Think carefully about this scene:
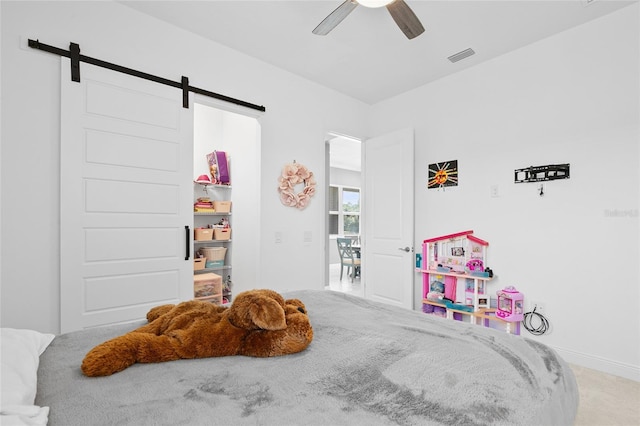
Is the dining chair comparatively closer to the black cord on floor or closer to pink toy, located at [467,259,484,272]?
pink toy, located at [467,259,484,272]

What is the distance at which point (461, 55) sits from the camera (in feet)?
9.73

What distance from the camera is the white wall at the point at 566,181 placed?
233 centimetres

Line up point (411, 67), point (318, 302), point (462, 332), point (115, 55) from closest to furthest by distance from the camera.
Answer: point (462, 332)
point (318, 302)
point (115, 55)
point (411, 67)

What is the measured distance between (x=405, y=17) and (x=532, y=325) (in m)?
Answer: 2.74

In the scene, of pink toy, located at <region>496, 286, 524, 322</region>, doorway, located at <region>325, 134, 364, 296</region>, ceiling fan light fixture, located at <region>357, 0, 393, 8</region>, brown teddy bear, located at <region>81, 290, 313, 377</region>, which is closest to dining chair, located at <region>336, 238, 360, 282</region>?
doorway, located at <region>325, 134, 364, 296</region>

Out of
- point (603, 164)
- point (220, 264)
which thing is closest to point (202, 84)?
point (220, 264)

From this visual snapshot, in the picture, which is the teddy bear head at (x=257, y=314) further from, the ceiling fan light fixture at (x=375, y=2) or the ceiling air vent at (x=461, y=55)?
the ceiling air vent at (x=461, y=55)

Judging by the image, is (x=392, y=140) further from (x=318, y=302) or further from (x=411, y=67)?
(x=318, y=302)

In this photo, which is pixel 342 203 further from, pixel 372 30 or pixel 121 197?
pixel 121 197

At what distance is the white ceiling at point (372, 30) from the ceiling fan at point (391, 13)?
0.91 ft

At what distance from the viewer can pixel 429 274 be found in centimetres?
341

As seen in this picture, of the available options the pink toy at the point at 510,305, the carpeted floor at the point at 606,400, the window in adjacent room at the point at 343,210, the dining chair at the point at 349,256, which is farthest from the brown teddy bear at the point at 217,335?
the window in adjacent room at the point at 343,210

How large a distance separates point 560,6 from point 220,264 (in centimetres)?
395

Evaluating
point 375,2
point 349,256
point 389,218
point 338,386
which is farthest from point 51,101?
point 349,256
